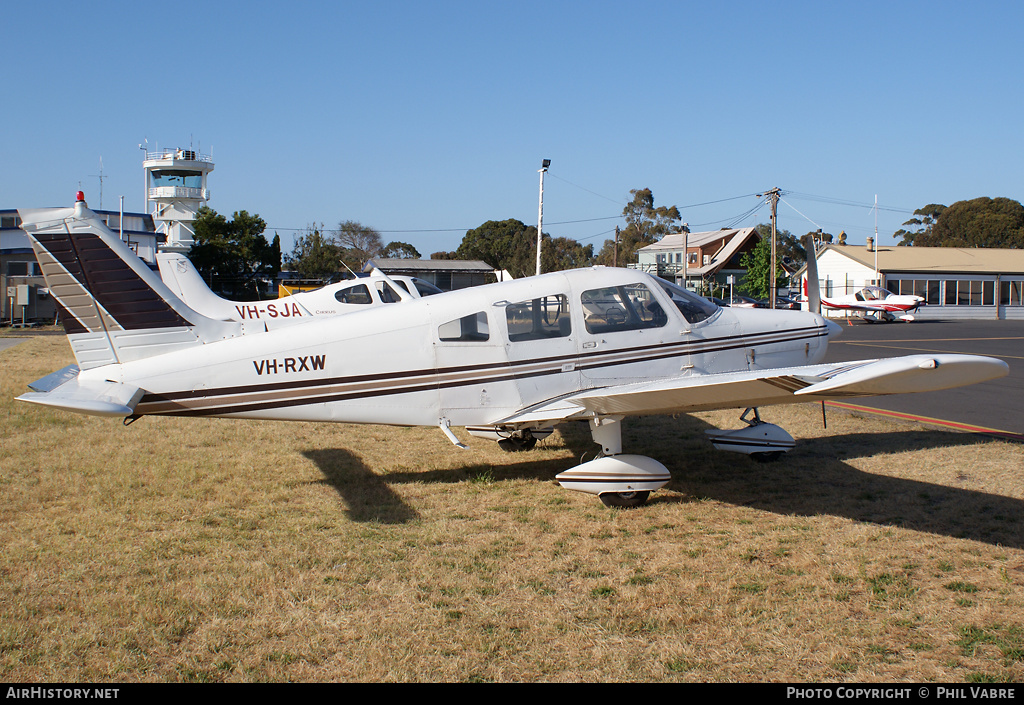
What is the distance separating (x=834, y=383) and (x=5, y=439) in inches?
401

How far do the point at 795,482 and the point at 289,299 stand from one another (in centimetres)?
1028

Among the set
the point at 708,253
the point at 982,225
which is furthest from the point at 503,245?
the point at 982,225

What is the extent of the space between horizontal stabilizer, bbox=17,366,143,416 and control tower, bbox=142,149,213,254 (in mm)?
65731

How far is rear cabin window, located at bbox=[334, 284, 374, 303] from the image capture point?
14156 millimetres

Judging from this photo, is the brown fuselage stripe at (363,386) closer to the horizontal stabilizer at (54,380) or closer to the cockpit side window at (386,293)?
the horizontal stabilizer at (54,380)

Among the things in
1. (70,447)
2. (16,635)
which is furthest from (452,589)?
(70,447)

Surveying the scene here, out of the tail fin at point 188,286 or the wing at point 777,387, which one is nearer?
the wing at point 777,387

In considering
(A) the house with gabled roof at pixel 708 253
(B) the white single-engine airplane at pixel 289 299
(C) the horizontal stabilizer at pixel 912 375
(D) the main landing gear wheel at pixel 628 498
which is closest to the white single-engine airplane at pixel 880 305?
(A) the house with gabled roof at pixel 708 253

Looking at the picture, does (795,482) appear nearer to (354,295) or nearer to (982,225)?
(354,295)

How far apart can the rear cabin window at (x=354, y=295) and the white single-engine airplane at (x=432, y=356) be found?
6.58 m

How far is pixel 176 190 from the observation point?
2630 inches

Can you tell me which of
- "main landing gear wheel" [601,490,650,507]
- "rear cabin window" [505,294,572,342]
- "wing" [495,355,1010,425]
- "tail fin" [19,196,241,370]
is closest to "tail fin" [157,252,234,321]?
"tail fin" [19,196,241,370]

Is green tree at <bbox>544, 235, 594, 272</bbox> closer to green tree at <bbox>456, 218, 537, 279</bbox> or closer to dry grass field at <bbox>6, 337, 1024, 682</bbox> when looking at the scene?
green tree at <bbox>456, 218, 537, 279</bbox>

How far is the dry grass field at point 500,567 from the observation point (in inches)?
157
